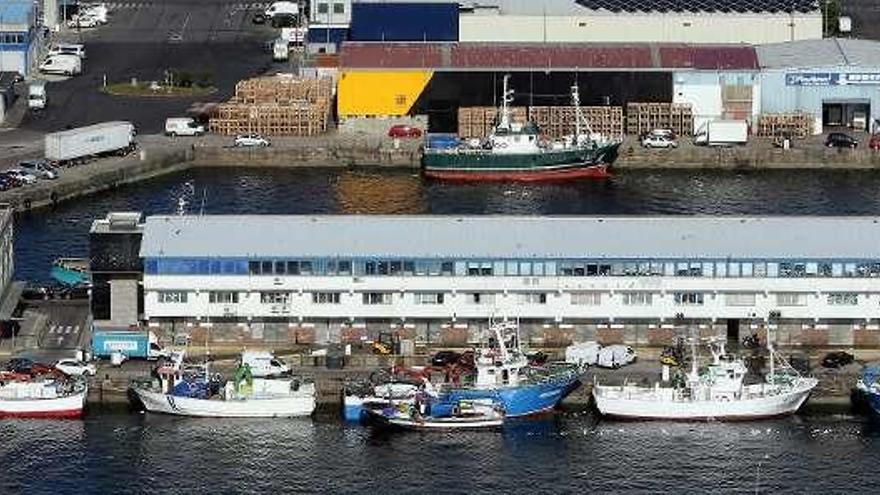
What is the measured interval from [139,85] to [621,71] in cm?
2115

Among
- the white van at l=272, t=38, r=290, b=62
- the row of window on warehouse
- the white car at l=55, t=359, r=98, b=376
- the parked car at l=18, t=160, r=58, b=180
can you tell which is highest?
the white van at l=272, t=38, r=290, b=62

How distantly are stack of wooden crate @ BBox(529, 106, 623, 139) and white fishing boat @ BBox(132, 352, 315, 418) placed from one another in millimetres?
35843

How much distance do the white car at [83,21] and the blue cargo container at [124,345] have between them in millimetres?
54378

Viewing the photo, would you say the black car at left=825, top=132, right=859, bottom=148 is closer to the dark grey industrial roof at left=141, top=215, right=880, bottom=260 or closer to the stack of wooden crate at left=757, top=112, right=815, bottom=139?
the stack of wooden crate at left=757, top=112, right=815, bottom=139

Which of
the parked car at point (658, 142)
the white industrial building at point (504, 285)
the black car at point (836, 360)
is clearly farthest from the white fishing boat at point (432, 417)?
the parked car at point (658, 142)

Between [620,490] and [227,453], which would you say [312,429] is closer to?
[227,453]

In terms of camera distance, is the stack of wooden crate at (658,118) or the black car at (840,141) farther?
the stack of wooden crate at (658,118)

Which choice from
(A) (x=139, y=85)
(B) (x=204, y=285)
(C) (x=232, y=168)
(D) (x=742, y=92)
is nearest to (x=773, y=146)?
(D) (x=742, y=92)

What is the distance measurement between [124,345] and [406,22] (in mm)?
41024

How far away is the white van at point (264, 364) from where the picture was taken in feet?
202

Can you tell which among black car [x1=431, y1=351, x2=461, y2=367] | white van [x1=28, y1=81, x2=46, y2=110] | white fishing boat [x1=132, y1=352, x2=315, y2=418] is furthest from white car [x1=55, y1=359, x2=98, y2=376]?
white van [x1=28, y1=81, x2=46, y2=110]

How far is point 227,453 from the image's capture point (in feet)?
190

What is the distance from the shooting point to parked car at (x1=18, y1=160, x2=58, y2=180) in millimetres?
87688

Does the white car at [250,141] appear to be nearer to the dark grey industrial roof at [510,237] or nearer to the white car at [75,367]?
the dark grey industrial roof at [510,237]
